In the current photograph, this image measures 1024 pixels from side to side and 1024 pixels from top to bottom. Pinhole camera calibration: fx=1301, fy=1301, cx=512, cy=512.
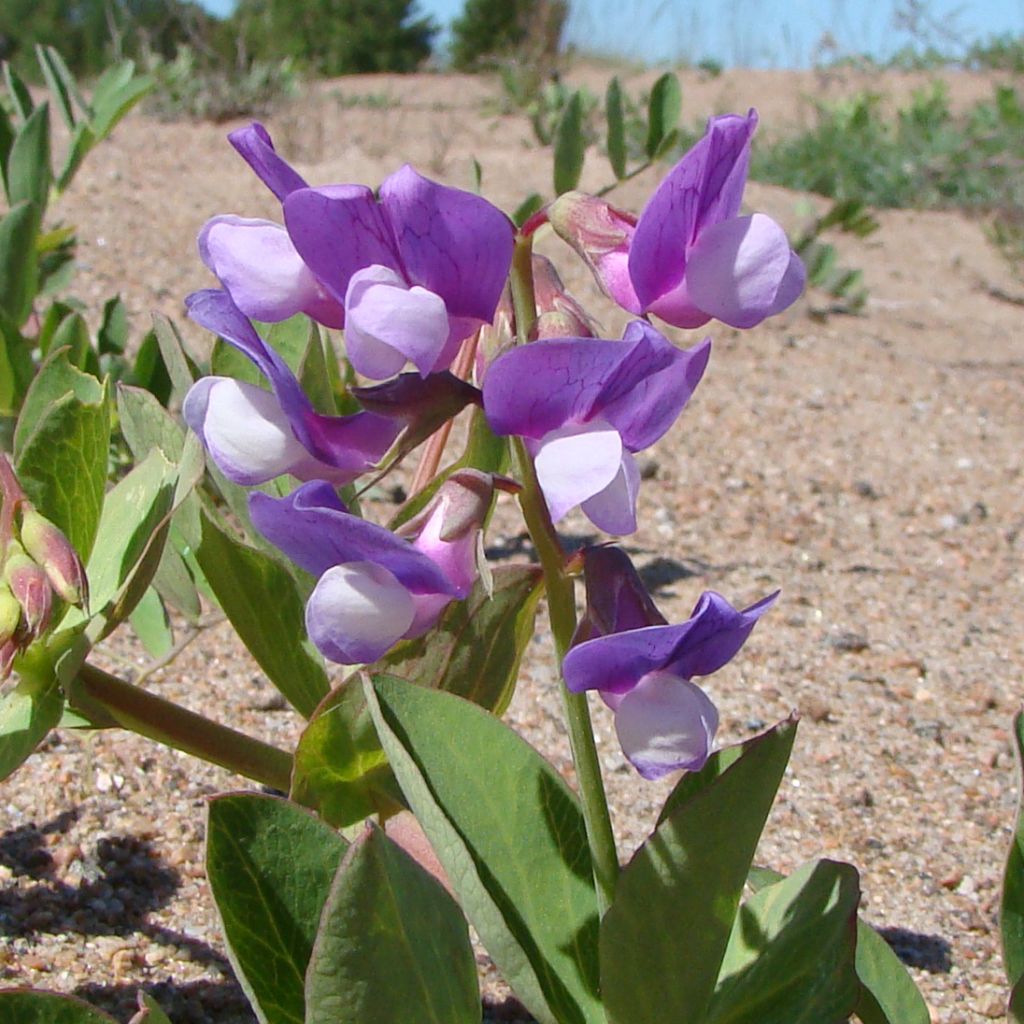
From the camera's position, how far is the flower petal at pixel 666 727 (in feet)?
2.04

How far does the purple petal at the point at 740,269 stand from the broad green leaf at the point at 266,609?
0.39 meters

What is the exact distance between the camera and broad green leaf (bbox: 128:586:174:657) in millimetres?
1252

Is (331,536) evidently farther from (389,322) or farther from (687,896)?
(687,896)

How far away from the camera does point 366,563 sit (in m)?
0.63

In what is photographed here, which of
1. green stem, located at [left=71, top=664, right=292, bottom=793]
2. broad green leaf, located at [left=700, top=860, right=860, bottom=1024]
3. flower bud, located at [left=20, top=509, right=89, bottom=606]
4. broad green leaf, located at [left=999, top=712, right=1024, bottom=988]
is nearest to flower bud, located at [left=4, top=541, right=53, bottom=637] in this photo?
flower bud, located at [left=20, top=509, right=89, bottom=606]

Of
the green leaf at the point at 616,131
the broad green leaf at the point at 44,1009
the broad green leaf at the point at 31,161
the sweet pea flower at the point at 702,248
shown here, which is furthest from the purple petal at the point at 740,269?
the broad green leaf at the point at 31,161

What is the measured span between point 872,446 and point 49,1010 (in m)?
2.25

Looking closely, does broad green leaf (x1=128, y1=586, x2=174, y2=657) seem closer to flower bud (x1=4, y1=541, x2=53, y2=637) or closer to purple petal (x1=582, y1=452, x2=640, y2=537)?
flower bud (x1=4, y1=541, x2=53, y2=637)

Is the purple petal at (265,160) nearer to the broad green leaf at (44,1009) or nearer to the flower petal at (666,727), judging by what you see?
the flower petal at (666,727)

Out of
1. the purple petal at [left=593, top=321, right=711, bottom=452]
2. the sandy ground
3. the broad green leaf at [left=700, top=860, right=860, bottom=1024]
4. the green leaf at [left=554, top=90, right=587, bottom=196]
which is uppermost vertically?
the purple petal at [left=593, top=321, right=711, bottom=452]

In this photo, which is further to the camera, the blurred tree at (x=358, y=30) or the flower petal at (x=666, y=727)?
the blurred tree at (x=358, y=30)

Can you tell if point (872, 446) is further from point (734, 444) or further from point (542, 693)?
point (542, 693)

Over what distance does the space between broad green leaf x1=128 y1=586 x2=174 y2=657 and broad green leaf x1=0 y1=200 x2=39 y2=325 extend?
362 mm

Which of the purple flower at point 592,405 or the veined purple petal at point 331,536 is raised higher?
the purple flower at point 592,405
